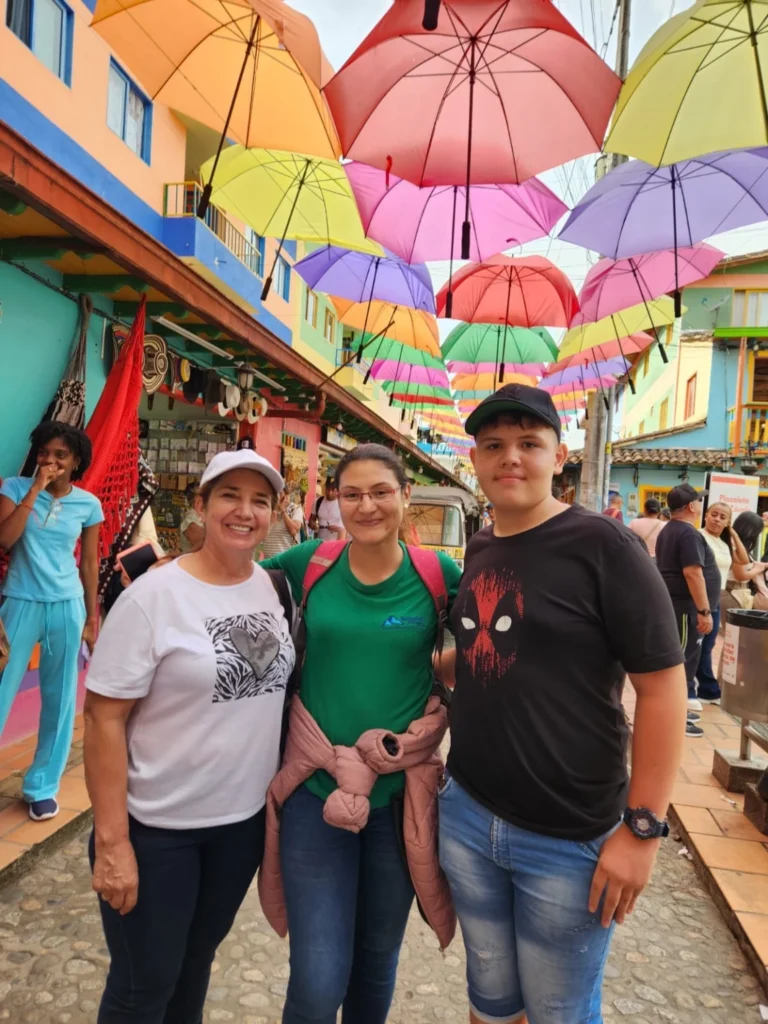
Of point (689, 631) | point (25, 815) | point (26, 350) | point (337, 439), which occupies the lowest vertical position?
point (25, 815)

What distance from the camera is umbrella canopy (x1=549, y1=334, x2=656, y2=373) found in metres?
9.38

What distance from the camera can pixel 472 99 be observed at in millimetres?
4324

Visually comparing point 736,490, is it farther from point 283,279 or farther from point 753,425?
point 283,279

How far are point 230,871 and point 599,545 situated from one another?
4.46 feet

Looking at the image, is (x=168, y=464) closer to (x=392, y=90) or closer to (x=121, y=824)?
(x=392, y=90)

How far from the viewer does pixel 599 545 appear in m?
1.56

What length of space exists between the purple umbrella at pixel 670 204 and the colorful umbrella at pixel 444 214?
400 millimetres

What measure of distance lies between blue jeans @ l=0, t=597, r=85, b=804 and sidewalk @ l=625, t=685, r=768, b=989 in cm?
357

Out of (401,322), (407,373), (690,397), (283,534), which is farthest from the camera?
(690,397)

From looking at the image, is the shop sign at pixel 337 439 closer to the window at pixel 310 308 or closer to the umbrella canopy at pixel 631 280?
the window at pixel 310 308

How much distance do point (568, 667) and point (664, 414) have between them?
26.0m

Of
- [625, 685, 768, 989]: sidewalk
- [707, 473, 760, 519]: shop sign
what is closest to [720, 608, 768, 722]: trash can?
[625, 685, 768, 989]: sidewalk

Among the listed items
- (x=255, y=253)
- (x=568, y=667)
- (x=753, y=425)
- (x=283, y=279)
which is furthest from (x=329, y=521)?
(x=753, y=425)

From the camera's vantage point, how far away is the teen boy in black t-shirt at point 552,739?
1.52 metres
